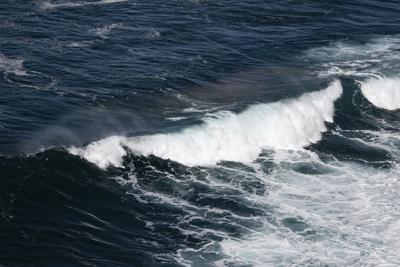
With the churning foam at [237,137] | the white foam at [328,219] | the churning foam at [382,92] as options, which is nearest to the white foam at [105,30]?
the churning foam at [237,137]

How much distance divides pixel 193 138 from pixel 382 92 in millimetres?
16069

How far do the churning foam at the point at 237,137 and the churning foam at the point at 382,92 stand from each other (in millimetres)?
2424

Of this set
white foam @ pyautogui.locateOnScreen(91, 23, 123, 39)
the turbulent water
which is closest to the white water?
the turbulent water

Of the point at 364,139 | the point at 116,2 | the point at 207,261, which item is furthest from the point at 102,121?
the point at 116,2

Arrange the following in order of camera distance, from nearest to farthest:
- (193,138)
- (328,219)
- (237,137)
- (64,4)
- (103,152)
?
(328,219) → (103,152) → (193,138) → (237,137) → (64,4)

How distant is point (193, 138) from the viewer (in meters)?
36.5

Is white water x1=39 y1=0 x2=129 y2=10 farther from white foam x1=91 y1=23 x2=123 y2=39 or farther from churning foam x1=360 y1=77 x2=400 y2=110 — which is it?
churning foam x1=360 y1=77 x2=400 y2=110

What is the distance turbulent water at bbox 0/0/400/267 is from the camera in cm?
2895

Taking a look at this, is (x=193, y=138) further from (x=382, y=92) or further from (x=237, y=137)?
(x=382, y=92)

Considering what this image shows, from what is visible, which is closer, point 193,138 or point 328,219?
point 328,219

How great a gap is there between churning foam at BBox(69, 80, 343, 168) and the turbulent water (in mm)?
82

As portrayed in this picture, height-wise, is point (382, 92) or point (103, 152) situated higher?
point (382, 92)

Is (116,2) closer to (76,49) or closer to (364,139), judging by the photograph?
(76,49)

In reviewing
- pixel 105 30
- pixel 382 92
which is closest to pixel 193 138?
pixel 382 92
